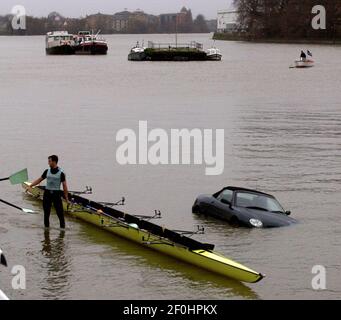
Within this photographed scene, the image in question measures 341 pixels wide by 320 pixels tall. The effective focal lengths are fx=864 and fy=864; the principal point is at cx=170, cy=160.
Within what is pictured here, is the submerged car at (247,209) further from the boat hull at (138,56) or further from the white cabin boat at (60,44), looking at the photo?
the white cabin boat at (60,44)

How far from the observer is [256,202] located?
2147 cm

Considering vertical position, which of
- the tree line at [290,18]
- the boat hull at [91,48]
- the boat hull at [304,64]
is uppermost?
the tree line at [290,18]

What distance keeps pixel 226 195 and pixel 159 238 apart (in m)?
3.77

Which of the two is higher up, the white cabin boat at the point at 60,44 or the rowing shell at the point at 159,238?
the white cabin boat at the point at 60,44

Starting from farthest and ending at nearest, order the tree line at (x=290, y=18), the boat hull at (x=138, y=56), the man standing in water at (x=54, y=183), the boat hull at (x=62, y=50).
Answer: the tree line at (x=290, y=18) < the boat hull at (x=62, y=50) < the boat hull at (x=138, y=56) < the man standing in water at (x=54, y=183)

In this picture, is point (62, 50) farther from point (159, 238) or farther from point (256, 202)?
point (159, 238)

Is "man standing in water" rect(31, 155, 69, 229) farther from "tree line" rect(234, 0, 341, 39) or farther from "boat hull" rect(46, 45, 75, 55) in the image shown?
"tree line" rect(234, 0, 341, 39)

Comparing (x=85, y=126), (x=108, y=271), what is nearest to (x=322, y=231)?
(x=108, y=271)

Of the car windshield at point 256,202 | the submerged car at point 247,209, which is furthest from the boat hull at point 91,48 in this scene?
the car windshield at point 256,202

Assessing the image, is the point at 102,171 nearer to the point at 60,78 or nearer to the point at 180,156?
the point at 180,156

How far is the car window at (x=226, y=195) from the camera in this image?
21.7 m

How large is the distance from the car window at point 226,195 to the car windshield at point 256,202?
8.4 inches

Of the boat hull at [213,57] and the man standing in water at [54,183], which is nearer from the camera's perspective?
the man standing in water at [54,183]

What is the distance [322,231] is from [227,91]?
46.9 metres
